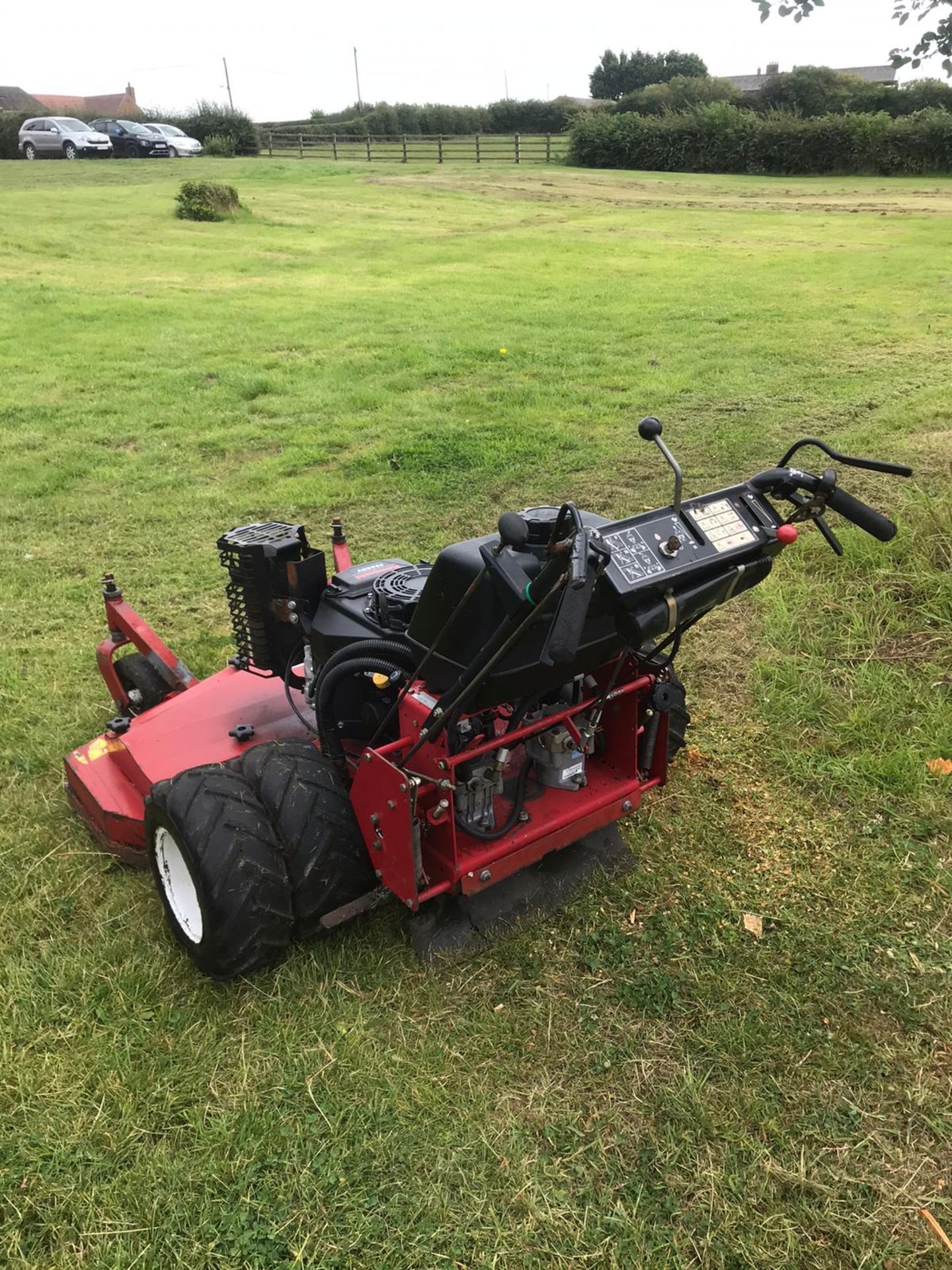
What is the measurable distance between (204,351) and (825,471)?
8.77 meters

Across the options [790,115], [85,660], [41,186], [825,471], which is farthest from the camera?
[790,115]

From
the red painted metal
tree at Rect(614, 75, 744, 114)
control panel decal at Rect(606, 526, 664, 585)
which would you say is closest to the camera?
control panel decal at Rect(606, 526, 664, 585)

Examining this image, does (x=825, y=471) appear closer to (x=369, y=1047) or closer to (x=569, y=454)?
(x=369, y=1047)

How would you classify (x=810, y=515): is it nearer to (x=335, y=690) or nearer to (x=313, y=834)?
(x=335, y=690)

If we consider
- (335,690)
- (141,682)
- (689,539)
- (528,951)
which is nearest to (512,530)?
(689,539)

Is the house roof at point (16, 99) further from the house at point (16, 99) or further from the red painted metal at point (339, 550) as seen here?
the red painted metal at point (339, 550)

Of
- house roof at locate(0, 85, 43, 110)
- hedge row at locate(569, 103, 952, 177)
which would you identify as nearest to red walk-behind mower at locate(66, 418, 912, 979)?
hedge row at locate(569, 103, 952, 177)

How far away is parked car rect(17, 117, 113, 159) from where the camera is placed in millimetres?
31625

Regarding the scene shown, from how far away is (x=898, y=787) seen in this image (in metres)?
3.42

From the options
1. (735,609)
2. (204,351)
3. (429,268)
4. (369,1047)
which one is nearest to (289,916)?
(369,1047)

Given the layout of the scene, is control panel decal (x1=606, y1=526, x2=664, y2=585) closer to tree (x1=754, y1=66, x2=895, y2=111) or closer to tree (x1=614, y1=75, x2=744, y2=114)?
tree (x1=754, y1=66, x2=895, y2=111)

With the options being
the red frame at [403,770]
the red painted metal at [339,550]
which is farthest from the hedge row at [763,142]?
the red frame at [403,770]

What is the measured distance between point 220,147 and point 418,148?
7.61 m

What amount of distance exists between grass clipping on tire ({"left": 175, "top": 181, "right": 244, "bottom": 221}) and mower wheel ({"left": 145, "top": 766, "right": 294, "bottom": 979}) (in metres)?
17.9
